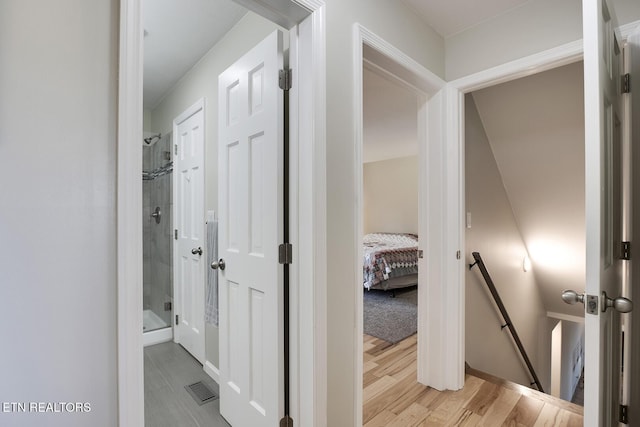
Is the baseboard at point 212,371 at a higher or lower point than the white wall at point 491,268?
lower

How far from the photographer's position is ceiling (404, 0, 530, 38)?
71.7 inches

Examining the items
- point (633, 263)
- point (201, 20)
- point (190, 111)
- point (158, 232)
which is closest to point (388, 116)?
point (190, 111)

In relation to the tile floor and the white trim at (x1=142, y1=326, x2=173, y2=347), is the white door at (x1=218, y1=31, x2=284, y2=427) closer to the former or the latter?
the tile floor

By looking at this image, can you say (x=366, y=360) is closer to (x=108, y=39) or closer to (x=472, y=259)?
(x=472, y=259)

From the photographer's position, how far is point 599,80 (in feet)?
3.08

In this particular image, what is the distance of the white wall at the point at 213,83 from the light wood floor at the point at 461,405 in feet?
4.13

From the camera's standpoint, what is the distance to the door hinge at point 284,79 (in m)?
1.42

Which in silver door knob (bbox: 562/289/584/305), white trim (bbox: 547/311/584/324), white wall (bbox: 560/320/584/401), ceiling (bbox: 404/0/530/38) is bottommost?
white wall (bbox: 560/320/584/401)

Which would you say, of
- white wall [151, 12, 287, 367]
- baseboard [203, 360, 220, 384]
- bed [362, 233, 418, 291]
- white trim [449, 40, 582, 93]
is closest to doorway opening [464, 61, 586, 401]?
white trim [449, 40, 582, 93]

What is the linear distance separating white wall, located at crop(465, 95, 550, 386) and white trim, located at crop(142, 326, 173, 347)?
2798 millimetres

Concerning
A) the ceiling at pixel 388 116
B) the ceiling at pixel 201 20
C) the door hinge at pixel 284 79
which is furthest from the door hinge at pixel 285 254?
the ceiling at pixel 201 20

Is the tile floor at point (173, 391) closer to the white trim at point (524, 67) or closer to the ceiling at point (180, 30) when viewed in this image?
the ceiling at point (180, 30)

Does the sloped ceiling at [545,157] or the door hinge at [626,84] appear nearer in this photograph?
the door hinge at [626,84]

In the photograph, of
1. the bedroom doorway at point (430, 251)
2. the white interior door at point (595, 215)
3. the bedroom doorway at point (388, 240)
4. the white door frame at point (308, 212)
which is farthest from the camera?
the bedroom doorway at point (388, 240)
